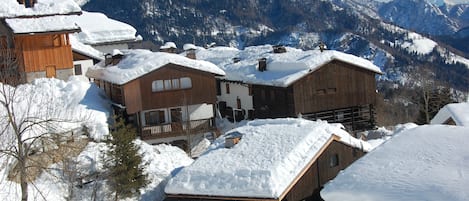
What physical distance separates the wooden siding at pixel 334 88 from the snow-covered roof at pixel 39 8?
48.3ft

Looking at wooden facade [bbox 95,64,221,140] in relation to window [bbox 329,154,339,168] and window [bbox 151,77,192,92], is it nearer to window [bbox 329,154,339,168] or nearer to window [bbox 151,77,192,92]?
window [bbox 151,77,192,92]

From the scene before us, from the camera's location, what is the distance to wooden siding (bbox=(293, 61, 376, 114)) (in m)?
35.6

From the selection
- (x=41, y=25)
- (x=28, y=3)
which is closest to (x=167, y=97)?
(x=41, y=25)

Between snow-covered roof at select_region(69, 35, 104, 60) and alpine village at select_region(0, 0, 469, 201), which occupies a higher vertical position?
snow-covered roof at select_region(69, 35, 104, 60)

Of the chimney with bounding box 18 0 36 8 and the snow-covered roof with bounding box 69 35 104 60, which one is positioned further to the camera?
the snow-covered roof with bounding box 69 35 104 60

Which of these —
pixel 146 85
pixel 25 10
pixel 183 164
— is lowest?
pixel 183 164

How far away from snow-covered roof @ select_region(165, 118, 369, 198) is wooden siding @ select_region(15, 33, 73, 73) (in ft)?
53.7

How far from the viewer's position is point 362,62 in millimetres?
36750

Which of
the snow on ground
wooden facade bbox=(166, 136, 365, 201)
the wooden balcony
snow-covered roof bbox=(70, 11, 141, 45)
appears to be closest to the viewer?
wooden facade bbox=(166, 136, 365, 201)

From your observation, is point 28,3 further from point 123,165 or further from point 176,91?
point 123,165

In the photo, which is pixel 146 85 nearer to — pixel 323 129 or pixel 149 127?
pixel 149 127

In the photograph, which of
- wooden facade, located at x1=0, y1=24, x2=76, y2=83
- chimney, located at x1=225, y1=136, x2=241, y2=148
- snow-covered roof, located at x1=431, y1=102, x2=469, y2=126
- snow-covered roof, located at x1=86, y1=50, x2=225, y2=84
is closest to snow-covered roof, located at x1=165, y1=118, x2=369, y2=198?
chimney, located at x1=225, y1=136, x2=241, y2=148

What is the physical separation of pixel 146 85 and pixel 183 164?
6684 mm

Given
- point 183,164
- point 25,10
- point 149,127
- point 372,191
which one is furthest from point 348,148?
point 25,10
